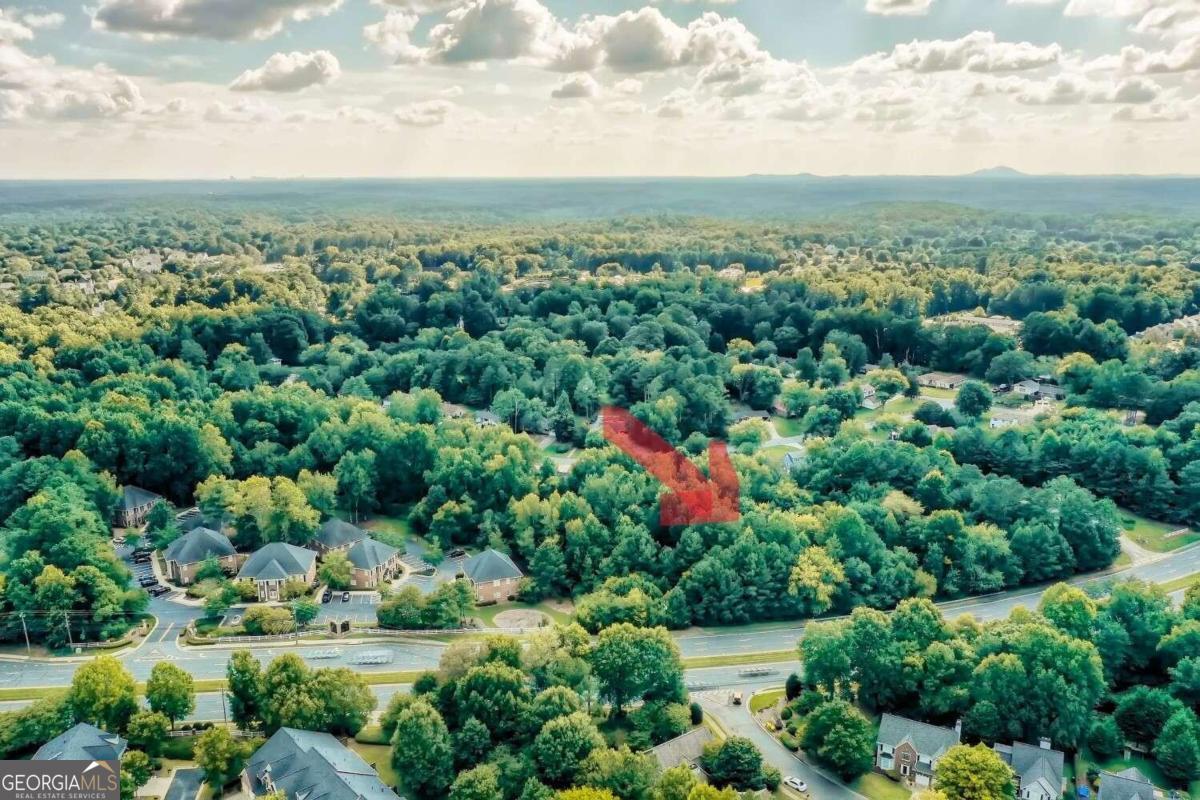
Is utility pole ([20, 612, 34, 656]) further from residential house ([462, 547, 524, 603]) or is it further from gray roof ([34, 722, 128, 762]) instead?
residential house ([462, 547, 524, 603])

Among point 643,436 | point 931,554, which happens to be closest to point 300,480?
point 643,436

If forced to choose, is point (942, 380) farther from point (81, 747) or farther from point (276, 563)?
point (81, 747)

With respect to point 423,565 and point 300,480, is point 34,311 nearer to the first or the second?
point 300,480

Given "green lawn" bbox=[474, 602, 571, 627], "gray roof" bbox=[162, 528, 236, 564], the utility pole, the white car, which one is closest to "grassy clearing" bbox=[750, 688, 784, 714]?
the white car

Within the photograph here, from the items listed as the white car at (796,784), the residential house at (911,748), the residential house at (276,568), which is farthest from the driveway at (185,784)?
the residential house at (911,748)

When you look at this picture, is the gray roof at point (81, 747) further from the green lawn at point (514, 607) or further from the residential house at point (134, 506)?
the residential house at point (134, 506)

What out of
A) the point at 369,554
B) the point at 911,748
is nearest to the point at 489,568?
the point at 369,554
